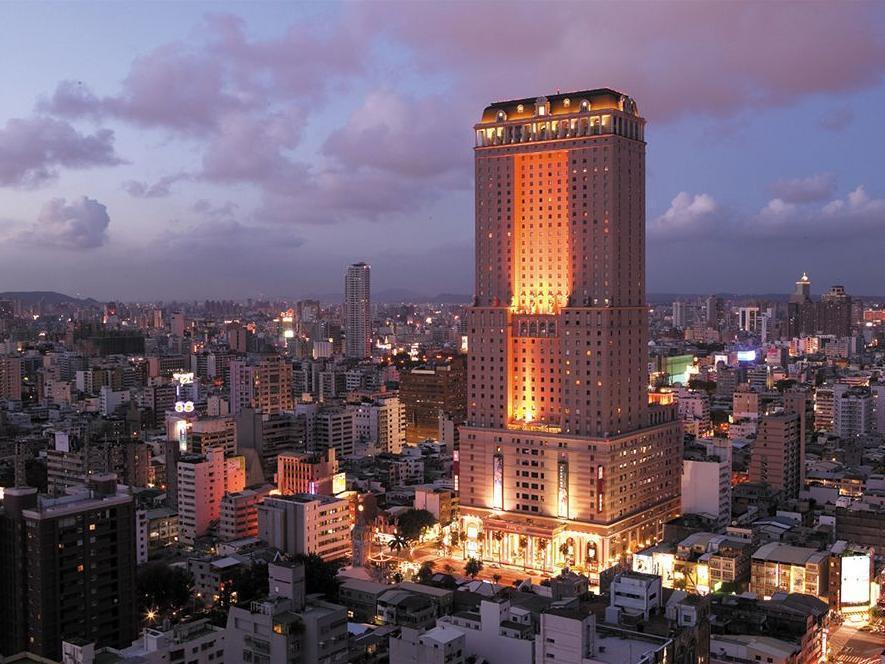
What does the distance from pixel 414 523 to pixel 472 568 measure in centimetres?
448

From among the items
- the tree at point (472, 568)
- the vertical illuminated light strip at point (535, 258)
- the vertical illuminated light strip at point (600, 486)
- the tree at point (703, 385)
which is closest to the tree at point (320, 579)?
the tree at point (472, 568)

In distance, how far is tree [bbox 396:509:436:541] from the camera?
40.6 metres

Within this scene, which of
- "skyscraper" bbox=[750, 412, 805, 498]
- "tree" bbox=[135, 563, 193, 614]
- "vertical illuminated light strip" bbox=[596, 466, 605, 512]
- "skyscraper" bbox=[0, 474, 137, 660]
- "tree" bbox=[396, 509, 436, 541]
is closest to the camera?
"skyscraper" bbox=[0, 474, 137, 660]

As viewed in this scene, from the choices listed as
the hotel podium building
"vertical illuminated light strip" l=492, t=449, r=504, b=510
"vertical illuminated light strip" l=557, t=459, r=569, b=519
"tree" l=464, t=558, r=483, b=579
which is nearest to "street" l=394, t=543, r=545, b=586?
"tree" l=464, t=558, r=483, b=579

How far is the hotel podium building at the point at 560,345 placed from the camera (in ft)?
128

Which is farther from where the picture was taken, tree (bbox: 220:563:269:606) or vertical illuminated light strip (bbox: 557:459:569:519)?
vertical illuminated light strip (bbox: 557:459:569:519)

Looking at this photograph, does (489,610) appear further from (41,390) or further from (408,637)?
(41,390)

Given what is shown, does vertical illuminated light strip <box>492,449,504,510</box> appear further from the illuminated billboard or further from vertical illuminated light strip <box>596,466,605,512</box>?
the illuminated billboard

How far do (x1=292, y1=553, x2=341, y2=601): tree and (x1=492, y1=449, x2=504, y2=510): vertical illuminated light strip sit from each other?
974 centimetres

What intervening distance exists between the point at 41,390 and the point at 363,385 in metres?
34.7

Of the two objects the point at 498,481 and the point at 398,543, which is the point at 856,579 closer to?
the point at 498,481

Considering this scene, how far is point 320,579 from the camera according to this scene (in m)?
32.2

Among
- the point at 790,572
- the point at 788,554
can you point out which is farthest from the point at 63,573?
the point at 788,554

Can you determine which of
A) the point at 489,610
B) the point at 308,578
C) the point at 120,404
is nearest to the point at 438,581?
the point at 308,578
